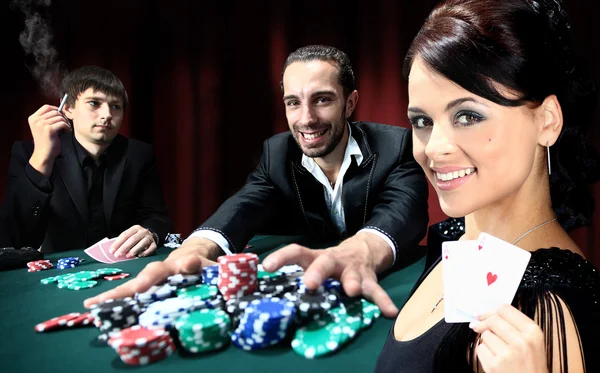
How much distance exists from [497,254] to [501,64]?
1.00 ft

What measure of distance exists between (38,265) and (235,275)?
1132 millimetres

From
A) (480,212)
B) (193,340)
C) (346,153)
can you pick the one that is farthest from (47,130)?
(480,212)

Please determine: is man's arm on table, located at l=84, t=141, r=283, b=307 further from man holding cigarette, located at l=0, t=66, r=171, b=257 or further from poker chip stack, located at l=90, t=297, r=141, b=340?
man holding cigarette, located at l=0, t=66, r=171, b=257

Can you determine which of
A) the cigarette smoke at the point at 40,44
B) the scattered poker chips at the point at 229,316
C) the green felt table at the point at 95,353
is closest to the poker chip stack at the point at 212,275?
the scattered poker chips at the point at 229,316

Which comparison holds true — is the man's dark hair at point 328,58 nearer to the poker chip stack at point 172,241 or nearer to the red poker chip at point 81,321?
the poker chip stack at point 172,241

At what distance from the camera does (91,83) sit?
8.97 ft

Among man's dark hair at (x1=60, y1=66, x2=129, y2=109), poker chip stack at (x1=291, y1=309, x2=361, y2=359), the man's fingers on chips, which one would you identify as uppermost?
man's dark hair at (x1=60, y1=66, x2=129, y2=109)

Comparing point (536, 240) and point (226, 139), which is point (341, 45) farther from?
point (536, 240)

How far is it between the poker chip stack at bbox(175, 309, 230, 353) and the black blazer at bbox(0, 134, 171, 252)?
5.22 ft

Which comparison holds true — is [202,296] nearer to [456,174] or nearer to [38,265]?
[456,174]

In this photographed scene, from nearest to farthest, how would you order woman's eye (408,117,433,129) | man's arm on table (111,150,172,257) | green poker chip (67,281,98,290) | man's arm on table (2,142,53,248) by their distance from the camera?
woman's eye (408,117,433,129)
green poker chip (67,281,98,290)
man's arm on table (111,150,172,257)
man's arm on table (2,142,53,248)

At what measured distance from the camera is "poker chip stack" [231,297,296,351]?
91 centimetres

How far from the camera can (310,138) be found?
224 centimetres

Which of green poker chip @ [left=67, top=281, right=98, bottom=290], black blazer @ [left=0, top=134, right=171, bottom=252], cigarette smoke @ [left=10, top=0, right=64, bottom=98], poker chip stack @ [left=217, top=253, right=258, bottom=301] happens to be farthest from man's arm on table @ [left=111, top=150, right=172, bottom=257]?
cigarette smoke @ [left=10, top=0, right=64, bottom=98]
